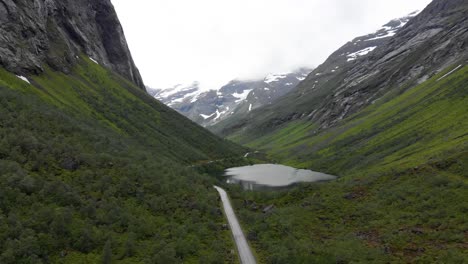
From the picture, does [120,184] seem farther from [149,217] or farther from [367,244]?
[367,244]

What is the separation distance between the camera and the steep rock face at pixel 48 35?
102m

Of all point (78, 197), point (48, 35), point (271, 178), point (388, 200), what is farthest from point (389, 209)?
point (48, 35)

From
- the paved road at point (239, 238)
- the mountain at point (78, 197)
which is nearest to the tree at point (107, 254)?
the mountain at point (78, 197)

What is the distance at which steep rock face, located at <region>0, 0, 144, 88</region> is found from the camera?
4016 inches

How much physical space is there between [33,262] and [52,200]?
35.2 ft

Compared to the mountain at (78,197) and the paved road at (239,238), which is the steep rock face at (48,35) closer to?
the mountain at (78,197)

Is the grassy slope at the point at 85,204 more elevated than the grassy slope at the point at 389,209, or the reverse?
the grassy slope at the point at 85,204

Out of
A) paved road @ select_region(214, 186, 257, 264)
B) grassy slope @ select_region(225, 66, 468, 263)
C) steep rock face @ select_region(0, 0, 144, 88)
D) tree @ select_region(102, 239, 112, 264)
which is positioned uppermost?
steep rock face @ select_region(0, 0, 144, 88)

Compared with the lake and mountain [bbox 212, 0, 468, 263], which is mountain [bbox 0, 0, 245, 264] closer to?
mountain [bbox 212, 0, 468, 263]

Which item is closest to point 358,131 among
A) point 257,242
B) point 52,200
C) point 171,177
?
point 171,177

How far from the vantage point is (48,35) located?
13150 centimetres

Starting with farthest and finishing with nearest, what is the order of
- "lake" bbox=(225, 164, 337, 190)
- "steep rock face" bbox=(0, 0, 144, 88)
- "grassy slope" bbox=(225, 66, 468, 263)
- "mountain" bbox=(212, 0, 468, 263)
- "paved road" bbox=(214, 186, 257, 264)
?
"steep rock face" bbox=(0, 0, 144, 88), "lake" bbox=(225, 164, 337, 190), "paved road" bbox=(214, 186, 257, 264), "mountain" bbox=(212, 0, 468, 263), "grassy slope" bbox=(225, 66, 468, 263)

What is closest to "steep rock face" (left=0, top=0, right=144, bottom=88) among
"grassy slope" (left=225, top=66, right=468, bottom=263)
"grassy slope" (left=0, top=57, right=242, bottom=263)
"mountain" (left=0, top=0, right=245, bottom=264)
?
"mountain" (left=0, top=0, right=245, bottom=264)

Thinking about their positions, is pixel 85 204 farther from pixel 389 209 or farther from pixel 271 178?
pixel 271 178
